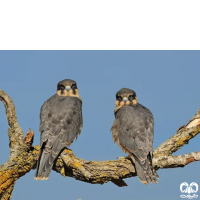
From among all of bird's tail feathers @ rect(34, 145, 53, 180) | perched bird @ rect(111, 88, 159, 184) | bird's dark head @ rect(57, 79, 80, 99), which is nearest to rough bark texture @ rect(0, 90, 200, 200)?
bird's tail feathers @ rect(34, 145, 53, 180)

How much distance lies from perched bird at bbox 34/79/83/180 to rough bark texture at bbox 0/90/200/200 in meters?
0.15

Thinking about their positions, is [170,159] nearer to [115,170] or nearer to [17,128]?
[115,170]

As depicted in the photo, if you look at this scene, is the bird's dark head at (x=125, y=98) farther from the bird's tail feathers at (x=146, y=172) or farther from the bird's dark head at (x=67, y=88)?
the bird's tail feathers at (x=146, y=172)

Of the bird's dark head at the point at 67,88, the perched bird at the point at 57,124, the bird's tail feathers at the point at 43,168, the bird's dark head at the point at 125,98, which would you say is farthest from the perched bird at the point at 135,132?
the bird's tail feathers at the point at 43,168

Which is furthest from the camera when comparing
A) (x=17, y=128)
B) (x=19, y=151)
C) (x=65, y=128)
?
(x=65, y=128)

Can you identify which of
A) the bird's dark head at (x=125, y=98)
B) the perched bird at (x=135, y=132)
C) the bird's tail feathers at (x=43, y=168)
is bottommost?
the bird's tail feathers at (x=43, y=168)

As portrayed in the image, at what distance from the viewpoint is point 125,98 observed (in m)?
7.56

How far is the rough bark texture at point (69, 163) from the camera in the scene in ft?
19.5

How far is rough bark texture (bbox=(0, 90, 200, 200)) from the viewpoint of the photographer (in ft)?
19.5

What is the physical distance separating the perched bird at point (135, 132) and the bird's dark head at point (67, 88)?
1.05 meters

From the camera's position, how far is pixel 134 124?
22.3 ft

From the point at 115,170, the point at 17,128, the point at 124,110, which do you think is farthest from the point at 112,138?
the point at 17,128

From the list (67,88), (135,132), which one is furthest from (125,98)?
(67,88)

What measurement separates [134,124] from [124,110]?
19.1 inches
